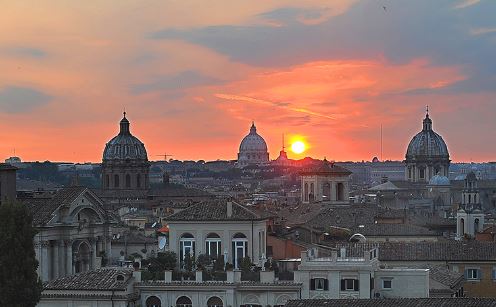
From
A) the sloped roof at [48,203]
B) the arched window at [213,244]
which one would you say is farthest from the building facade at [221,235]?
the sloped roof at [48,203]

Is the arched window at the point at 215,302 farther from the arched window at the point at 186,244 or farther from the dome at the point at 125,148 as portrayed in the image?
the dome at the point at 125,148

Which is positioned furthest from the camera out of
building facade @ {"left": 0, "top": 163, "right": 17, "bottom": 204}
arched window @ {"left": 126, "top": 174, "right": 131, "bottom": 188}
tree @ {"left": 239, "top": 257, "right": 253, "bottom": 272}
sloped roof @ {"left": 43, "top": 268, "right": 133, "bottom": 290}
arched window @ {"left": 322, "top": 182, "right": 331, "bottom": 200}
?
arched window @ {"left": 126, "top": 174, "right": 131, "bottom": 188}

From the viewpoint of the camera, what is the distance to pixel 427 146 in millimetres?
171750

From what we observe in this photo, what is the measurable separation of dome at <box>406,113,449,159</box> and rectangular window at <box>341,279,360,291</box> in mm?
135018

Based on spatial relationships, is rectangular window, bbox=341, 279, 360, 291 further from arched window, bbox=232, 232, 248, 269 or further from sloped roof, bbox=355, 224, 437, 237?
sloped roof, bbox=355, 224, 437, 237

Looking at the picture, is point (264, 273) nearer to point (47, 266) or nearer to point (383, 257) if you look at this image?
point (383, 257)

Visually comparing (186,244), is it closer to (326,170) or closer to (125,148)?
(326,170)

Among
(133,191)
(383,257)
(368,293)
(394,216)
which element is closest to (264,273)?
(368,293)

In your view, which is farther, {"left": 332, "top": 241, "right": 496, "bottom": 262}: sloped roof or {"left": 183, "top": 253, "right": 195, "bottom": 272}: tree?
{"left": 332, "top": 241, "right": 496, "bottom": 262}: sloped roof

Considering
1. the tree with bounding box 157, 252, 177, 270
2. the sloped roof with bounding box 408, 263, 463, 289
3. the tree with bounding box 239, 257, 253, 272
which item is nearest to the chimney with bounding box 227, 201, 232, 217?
the tree with bounding box 239, 257, 253, 272

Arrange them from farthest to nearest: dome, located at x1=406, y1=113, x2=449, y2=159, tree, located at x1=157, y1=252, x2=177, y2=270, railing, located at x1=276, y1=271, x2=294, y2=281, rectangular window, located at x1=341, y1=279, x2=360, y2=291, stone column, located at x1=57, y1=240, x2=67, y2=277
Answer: dome, located at x1=406, y1=113, x2=449, y2=159
stone column, located at x1=57, y1=240, x2=67, y2=277
tree, located at x1=157, y1=252, x2=177, y2=270
railing, located at x1=276, y1=271, x2=294, y2=281
rectangular window, located at x1=341, y1=279, x2=360, y2=291

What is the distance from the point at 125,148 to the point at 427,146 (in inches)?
2099

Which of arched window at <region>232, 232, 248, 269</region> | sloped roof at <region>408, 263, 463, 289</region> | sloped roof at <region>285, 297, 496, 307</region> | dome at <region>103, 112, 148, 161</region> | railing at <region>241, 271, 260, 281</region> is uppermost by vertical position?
dome at <region>103, 112, 148, 161</region>

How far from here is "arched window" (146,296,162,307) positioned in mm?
37750
